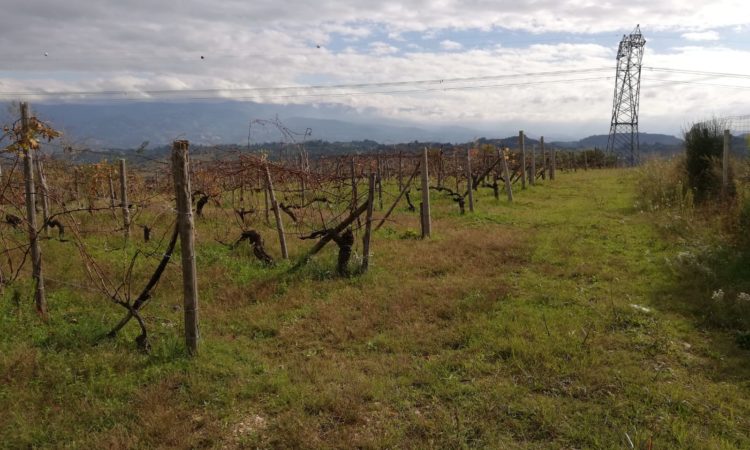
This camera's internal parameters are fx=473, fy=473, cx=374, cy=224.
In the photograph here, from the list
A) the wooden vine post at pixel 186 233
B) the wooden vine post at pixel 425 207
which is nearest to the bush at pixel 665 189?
the wooden vine post at pixel 425 207

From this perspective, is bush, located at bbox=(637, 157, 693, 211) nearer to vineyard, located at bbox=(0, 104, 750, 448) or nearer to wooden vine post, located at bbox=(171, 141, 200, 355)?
vineyard, located at bbox=(0, 104, 750, 448)

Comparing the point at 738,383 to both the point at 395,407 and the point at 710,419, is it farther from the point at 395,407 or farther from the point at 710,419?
the point at 395,407

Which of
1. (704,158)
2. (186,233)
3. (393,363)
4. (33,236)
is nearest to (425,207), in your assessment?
(393,363)

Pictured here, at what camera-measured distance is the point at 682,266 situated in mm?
7297

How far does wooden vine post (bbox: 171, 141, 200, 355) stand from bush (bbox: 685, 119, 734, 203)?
12.9 metres

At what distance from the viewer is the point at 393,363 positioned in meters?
4.64

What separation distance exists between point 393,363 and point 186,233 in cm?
238

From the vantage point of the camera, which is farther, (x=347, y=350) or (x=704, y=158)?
(x=704, y=158)

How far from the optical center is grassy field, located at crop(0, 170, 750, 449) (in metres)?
3.55

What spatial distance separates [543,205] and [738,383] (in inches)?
450

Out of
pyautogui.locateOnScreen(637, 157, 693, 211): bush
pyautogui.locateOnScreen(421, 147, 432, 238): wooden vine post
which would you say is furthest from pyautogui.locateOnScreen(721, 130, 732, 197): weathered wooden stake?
pyautogui.locateOnScreen(421, 147, 432, 238): wooden vine post

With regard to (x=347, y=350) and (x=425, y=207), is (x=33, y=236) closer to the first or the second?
(x=347, y=350)

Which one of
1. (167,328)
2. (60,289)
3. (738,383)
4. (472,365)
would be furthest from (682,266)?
(60,289)

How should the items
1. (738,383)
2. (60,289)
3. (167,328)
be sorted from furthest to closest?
1. (60,289)
2. (167,328)
3. (738,383)
